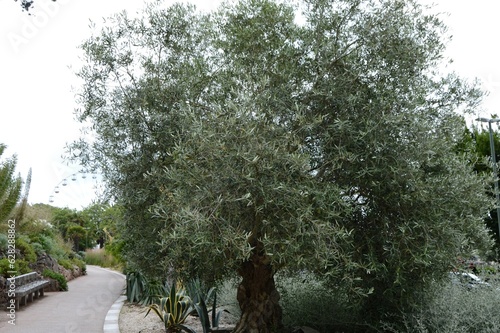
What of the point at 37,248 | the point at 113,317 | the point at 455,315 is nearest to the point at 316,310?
the point at 455,315

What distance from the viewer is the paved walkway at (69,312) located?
11219mm

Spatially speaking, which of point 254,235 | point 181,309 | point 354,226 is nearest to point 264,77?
point 254,235

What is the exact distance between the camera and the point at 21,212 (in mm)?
20719

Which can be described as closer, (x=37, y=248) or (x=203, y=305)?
(x=203, y=305)

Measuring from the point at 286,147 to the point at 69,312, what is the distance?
979 cm

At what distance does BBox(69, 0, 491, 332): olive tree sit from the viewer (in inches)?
251

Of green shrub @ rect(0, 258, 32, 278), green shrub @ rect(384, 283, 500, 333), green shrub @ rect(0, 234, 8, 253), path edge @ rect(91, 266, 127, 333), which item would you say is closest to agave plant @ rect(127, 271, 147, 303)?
path edge @ rect(91, 266, 127, 333)

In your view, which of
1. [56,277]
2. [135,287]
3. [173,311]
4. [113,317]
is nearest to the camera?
[173,311]

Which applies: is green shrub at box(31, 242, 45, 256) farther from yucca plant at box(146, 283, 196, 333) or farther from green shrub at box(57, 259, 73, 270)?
yucca plant at box(146, 283, 196, 333)

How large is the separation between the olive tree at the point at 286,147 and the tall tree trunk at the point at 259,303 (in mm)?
28

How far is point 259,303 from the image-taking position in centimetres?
877

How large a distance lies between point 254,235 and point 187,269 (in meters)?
1.83

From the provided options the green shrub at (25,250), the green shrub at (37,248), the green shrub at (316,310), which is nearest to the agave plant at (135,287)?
the green shrub at (25,250)

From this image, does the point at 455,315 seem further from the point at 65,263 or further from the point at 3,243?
the point at 65,263
